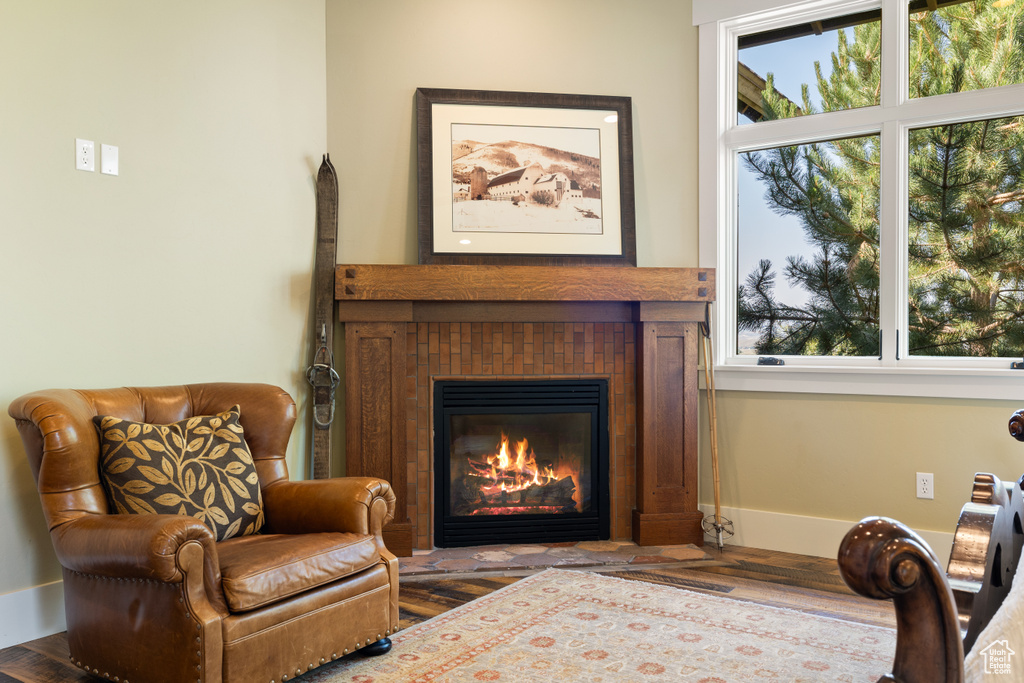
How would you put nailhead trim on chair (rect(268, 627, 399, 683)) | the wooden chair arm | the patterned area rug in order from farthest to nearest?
1. the patterned area rug
2. nailhead trim on chair (rect(268, 627, 399, 683))
3. the wooden chair arm

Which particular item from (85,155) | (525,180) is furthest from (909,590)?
(525,180)

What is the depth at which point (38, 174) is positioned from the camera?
263 centimetres

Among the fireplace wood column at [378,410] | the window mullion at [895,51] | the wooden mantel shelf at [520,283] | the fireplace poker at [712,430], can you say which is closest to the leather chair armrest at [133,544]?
the fireplace wood column at [378,410]

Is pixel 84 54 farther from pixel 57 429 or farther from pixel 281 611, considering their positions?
pixel 281 611

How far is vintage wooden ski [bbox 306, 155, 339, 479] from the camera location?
3.64m

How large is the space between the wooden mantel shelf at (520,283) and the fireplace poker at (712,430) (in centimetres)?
21

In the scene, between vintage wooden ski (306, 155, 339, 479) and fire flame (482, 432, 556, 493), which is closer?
vintage wooden ski (306, 155, 339, 479)

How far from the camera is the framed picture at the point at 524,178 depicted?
12.3 ft

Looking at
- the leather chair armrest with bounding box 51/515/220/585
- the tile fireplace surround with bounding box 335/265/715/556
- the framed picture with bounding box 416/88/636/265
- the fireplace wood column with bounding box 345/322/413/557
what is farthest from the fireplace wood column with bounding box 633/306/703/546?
the leather chair armrest with bounding box 51/515/220/585

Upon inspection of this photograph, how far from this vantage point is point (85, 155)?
2766 millimetres

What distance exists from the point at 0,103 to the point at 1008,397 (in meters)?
4.03

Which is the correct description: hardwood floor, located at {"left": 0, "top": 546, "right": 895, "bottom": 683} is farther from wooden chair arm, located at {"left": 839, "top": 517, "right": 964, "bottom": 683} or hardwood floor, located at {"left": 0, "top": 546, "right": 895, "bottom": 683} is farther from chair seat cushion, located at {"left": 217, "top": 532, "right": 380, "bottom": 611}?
wooden chair arm, located at {"left": 839, "top": 517, "right": 964, "bottom": 683}

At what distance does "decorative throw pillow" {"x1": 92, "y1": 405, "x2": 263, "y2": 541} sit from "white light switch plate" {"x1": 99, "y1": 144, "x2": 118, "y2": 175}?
1.02m

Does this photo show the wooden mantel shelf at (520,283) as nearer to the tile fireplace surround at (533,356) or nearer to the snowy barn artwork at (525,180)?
the tile fireplace surround at (533,356)
